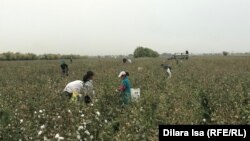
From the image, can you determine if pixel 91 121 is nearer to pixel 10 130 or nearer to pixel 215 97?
pixel 10 130

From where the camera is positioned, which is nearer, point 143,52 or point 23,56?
point 23,56

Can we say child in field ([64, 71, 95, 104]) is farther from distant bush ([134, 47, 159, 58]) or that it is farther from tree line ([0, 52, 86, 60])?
distant bush ([134, 47, 159, 58])

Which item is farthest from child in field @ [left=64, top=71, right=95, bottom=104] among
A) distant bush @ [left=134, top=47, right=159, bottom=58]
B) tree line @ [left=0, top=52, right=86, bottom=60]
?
distant bush @ [left=134, top=47, right=159, bottom=58]

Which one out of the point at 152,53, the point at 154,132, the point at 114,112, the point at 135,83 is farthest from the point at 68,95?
the point at 152,53

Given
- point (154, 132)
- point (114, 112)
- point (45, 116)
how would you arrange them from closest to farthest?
1. point (154, 132)
2. point (45, 116)
3. point (114, 112)

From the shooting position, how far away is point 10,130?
8312 mm

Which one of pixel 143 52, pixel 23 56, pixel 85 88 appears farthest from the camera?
pixel 143 52

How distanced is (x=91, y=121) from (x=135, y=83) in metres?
9.67

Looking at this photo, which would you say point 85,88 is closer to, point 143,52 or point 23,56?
point 23,56

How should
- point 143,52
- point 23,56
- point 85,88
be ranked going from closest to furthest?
1. point 85,88
2. point 23,56
3. point 143,52

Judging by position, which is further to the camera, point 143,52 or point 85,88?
point 143,52

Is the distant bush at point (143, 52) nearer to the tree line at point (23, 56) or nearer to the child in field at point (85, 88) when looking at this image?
the tree line at point (23, 56)

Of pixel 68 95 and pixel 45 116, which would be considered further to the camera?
pixel 68 95

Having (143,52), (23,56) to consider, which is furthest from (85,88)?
(143,52)
